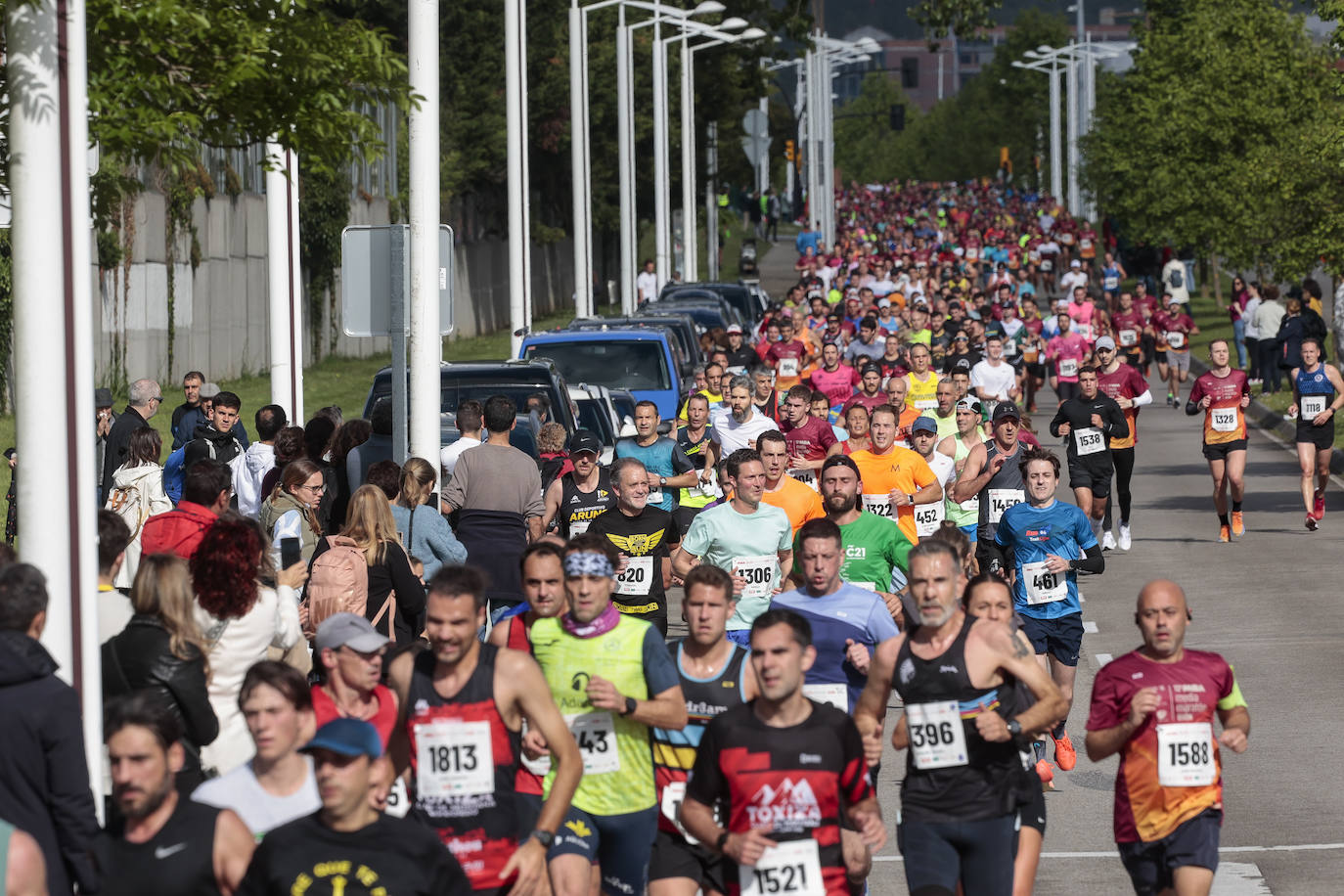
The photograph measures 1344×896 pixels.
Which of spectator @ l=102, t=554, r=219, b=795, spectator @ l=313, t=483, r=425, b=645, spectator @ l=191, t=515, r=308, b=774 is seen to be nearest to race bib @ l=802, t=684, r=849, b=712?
spectator @ l=191, t=515, r=308, b=774

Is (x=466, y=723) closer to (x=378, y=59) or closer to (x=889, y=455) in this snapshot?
(x=378, y=59)

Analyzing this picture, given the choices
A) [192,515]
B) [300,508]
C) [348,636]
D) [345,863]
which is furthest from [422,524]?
[345,863]

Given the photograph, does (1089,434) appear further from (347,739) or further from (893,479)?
(347,739)

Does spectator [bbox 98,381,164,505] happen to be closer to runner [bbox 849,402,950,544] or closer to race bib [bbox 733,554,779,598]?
runner [bbox 849,402,950,544]

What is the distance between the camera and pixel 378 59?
11594mm

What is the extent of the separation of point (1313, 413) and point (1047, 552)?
9.98 metres

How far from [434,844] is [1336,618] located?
12.2m

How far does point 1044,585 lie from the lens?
12.5 metres

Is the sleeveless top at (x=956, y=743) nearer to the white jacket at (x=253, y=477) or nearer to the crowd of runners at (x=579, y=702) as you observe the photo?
the crowd of runners at (x=579, y=702)

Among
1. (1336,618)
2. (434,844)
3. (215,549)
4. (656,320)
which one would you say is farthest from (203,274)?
(434,844)

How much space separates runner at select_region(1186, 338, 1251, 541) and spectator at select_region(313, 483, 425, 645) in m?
11.5

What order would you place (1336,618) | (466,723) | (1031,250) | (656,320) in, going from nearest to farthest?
(466,723)
(1336,618)
(656,320)
(1031,250)

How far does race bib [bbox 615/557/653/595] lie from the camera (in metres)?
11.9

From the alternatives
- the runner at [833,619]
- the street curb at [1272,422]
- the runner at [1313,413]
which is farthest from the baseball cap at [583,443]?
the street curb at [1272,422]
